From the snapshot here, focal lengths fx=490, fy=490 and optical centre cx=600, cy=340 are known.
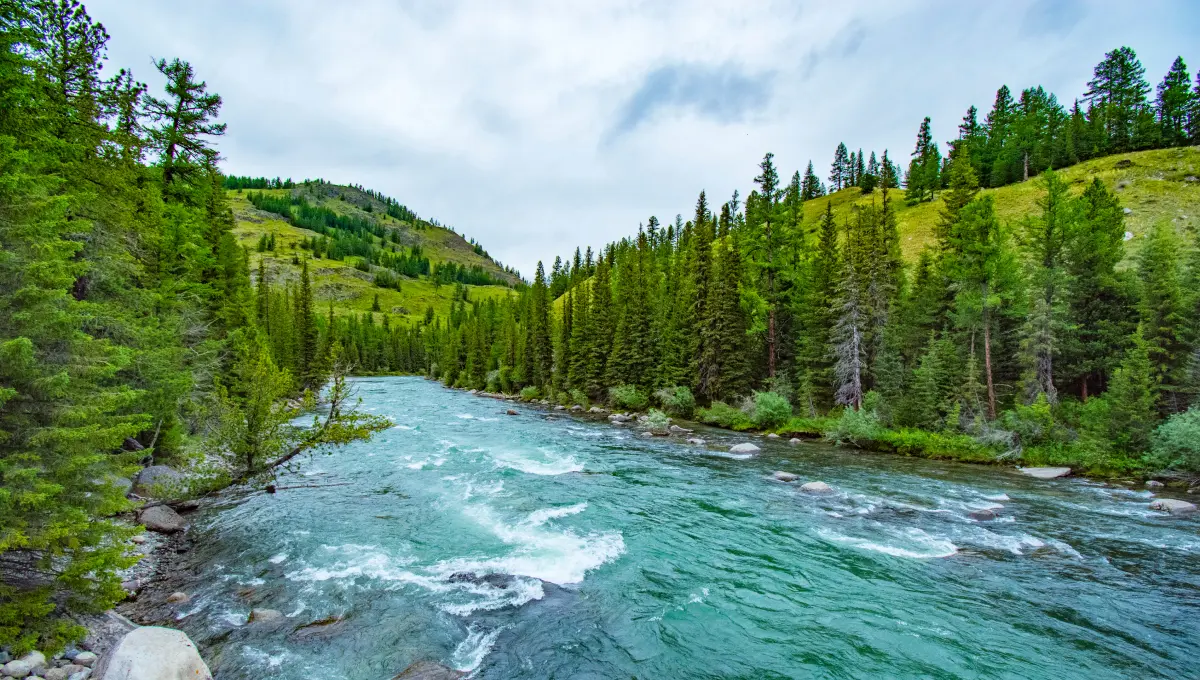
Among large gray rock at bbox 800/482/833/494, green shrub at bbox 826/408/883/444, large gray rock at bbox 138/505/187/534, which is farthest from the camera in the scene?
green shrub at bbox 826/408/883/444

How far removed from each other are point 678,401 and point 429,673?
3754cm

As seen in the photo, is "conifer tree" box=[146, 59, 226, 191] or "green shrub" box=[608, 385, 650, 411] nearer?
"conifer tree" box=[146, 59, 226, 191]

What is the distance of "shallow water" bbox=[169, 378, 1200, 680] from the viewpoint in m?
9.28

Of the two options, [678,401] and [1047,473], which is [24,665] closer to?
[1047,473]

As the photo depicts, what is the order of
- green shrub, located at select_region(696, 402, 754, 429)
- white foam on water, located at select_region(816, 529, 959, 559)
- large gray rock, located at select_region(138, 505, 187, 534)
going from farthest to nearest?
green shrub, located at select_region(696, 402, 754, 429) → large gray rock, located at select_region(138, 505, 187, 534) → white foam on water, located at select_region(816, 529, 959, 559)

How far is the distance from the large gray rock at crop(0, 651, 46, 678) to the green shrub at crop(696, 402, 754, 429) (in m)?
36.3

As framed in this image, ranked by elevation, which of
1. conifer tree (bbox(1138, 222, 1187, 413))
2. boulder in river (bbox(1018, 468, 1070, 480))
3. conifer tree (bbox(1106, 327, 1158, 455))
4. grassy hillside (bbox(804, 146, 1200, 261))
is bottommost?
boulder in river (bbox(1018, 468, 1070, 480))

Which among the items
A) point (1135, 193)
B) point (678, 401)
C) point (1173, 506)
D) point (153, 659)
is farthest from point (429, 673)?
point (1135, 193)

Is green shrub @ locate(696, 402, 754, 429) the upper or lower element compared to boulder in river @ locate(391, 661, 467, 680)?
upper

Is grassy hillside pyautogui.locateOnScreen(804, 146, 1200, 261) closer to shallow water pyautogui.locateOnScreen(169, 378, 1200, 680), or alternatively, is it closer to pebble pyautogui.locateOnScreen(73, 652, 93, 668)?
shallow water pyautogui.locateOnScreen(169, 378, 1200, 680)

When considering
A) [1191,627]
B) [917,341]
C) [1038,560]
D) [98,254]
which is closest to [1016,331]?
[917,341]

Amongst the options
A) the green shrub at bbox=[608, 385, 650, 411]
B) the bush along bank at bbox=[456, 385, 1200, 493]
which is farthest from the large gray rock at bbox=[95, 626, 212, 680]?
the green shrub at bbox=[608, 385, 650, 411]

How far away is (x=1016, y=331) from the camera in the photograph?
104ft

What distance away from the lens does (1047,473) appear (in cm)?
2358
